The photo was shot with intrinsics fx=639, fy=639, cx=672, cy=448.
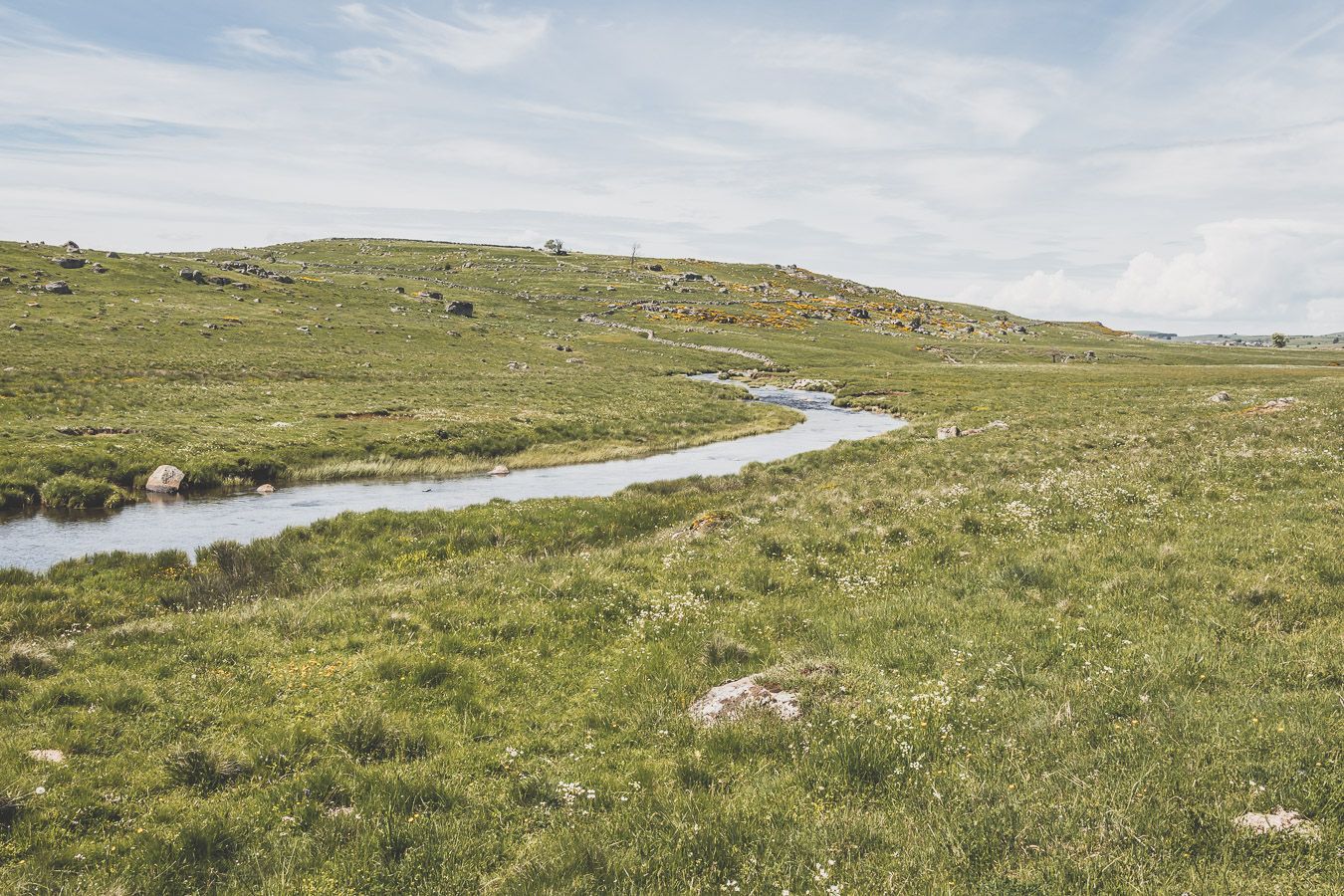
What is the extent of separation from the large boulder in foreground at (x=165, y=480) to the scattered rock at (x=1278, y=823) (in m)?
35.1

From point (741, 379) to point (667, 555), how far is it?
79.1m

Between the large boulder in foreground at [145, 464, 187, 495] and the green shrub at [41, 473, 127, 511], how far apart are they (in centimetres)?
140

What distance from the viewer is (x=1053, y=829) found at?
5.86m

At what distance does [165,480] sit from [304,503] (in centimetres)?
651

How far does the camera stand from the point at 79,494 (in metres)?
25.4

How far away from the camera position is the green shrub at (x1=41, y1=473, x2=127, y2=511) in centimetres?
2510

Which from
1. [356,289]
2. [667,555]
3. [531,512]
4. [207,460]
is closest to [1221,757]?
[667,555]

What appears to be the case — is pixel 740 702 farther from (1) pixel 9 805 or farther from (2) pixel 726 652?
(1) pixel 9 805

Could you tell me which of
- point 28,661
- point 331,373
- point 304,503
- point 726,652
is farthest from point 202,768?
point 331,373

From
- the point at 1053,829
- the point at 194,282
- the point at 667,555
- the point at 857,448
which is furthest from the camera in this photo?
the point at 194,282

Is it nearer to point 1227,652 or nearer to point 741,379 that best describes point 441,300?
point 741,379

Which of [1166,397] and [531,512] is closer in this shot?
[531,512]

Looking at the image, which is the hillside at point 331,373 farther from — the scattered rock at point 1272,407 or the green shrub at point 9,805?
the scattered rock at point 1272,407

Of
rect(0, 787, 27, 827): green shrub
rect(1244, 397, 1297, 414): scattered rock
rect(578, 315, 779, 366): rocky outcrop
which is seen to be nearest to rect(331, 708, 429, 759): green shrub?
rect(0, 787, 27, 827): green shrub
